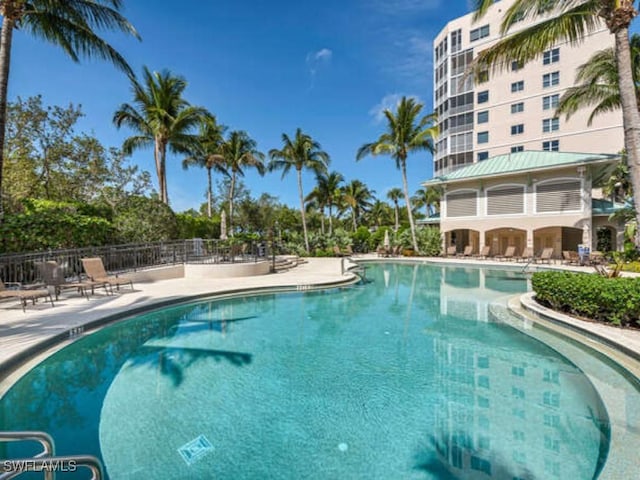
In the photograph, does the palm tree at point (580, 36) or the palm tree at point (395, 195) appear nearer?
the palm tree at point (580, 36)

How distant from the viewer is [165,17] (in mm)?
12125

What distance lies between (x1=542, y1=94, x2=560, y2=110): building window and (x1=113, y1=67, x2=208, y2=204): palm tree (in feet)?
103

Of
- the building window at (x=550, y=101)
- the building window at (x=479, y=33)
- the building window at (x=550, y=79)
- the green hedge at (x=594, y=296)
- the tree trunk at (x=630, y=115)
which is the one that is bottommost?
the green hedge at (x=594, y=296)

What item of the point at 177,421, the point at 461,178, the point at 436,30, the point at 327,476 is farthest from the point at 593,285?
the point at 436,30

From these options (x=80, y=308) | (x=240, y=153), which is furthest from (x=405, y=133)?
(x=80, y=308)

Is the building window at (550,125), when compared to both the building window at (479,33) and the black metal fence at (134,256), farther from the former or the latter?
the black metal fence at (134,256)

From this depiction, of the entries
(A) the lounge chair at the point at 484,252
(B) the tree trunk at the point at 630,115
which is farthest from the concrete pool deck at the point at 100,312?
(A) the lounge chair at the point at 484,252

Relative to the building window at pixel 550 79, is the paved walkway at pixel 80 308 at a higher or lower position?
lower

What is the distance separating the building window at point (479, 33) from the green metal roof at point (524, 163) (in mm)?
18668

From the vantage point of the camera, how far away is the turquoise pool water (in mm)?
3078

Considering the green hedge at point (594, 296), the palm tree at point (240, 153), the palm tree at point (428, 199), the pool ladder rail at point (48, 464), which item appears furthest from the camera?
the palm tree at point (428, 199)

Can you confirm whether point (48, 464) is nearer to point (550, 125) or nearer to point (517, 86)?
point (550, 125)

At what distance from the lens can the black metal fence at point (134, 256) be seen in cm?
963

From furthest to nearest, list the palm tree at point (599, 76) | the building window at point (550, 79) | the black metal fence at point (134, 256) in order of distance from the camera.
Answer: the building window at point (550, 79), the palm tree at point (599, 76), the black metal fence at point (134, 256)
